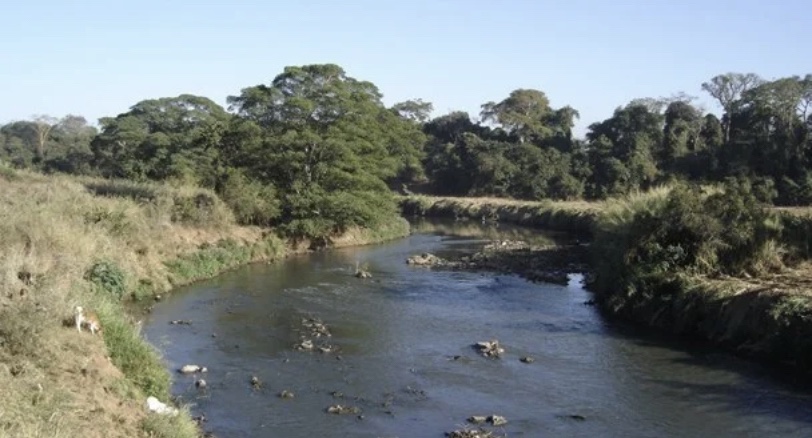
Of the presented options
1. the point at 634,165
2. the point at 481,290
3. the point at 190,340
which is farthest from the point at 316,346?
the point at 634,165

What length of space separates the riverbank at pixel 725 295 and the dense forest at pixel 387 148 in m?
4.41

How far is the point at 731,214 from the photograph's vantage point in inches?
1075

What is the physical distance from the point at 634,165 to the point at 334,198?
37.3m

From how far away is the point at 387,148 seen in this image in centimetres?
6316

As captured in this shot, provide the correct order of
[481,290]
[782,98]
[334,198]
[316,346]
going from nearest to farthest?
[316,346] < [481,290] < [334,198] < [782,98]

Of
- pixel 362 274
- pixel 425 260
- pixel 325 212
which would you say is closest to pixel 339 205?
pixel 325 212

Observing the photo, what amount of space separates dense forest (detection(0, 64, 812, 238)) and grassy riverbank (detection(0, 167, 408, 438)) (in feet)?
37.8

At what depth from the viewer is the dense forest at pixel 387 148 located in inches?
1833

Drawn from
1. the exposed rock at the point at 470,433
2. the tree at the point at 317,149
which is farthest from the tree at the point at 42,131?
the exposed rock at the point at 470,433

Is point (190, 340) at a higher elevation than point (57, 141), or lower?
lower

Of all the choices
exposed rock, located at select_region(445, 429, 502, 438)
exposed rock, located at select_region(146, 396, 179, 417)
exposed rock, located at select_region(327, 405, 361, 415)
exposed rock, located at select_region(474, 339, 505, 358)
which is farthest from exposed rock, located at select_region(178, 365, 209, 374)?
exposed rock, located at select_region(474, 339, 505, 358)

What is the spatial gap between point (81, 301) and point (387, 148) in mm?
48120

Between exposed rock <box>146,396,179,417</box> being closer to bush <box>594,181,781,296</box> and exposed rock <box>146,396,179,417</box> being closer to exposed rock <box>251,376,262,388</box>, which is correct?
exposed rock <box>251,376,262,388</box>

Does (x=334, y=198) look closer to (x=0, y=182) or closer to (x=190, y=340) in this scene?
(x=0, y=182)
